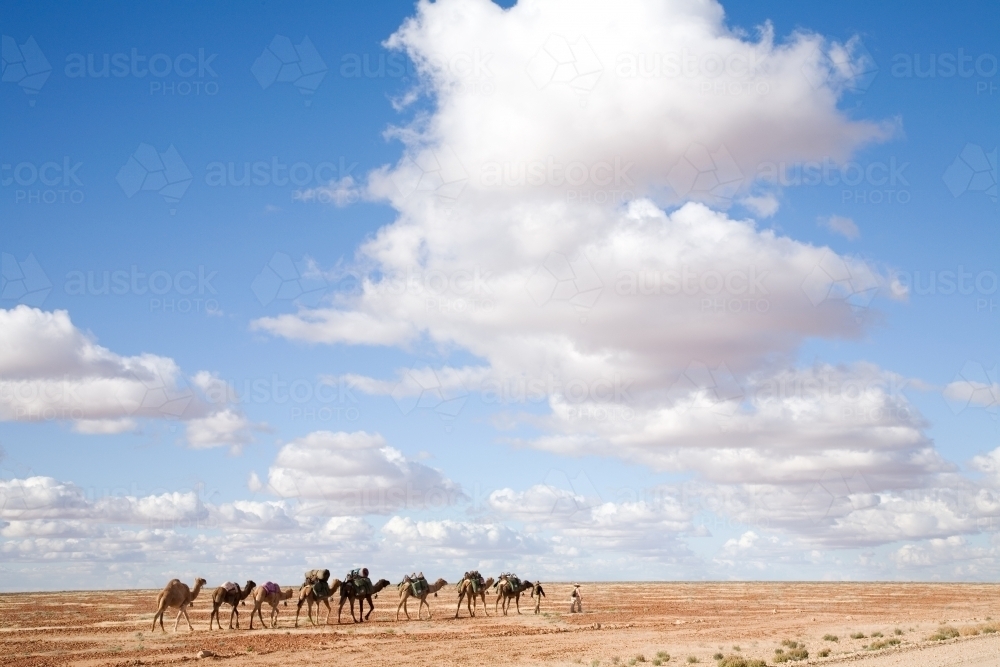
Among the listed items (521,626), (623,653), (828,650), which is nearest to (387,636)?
(521,626)

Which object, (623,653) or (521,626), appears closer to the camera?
(623,653)

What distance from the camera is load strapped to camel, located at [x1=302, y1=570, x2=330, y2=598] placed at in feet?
141

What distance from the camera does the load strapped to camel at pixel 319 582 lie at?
4284 cm

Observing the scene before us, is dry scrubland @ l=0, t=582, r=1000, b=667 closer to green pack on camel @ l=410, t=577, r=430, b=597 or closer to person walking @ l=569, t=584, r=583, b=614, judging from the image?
green pack on camel @ l=410, t=577, r=430, b=597

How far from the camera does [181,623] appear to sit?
4600cm

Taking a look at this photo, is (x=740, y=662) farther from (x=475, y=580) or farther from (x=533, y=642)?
(x=475, y=580)

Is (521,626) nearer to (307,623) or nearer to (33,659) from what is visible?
(307,623)

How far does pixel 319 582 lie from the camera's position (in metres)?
43.1

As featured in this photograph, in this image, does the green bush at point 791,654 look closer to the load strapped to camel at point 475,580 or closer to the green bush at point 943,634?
the green bush at point 943,634

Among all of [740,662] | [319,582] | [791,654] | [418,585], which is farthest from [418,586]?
[740,662]

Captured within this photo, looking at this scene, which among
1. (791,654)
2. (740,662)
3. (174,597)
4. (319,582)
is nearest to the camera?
(740,662)

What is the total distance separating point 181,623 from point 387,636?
15.6m

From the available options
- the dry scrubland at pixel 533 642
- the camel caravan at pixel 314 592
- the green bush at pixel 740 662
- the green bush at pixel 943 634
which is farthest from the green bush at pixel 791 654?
the camel caravan at pixel 314 592

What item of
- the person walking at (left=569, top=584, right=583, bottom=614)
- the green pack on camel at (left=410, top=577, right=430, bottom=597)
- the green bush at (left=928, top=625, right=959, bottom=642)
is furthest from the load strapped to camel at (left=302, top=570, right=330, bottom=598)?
the green bush at (left=928, top=625, right=959, bottom=642)
